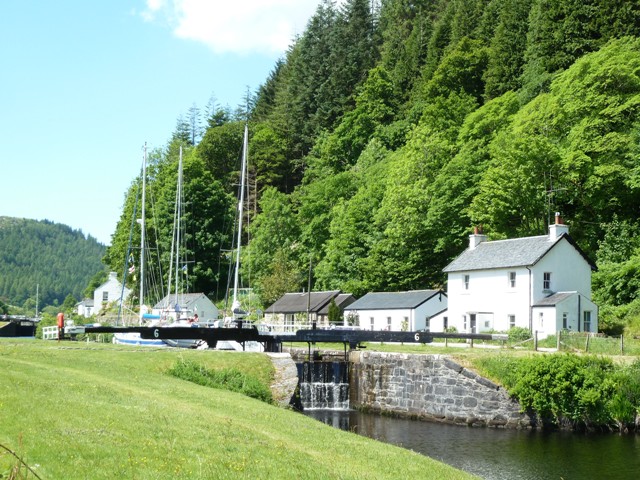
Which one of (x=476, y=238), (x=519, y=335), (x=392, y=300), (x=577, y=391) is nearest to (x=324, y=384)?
(x=519, y=335)

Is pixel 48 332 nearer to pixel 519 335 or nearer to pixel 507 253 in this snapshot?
pixel 519 335

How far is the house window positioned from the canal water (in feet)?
64.3

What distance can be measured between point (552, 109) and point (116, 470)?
187 ft

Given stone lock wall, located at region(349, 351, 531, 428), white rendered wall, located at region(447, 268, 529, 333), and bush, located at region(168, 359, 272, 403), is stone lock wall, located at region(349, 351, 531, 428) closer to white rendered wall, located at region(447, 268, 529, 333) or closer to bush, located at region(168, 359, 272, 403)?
bush, located at region(168, 359, 272, 403)

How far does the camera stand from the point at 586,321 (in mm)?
50344

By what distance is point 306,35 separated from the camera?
415 ft

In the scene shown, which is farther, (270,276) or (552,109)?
(270,276)

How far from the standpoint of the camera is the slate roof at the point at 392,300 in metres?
61.3

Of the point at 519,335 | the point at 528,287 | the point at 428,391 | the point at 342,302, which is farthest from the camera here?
the point at 342,302

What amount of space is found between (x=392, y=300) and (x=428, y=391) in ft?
90.4

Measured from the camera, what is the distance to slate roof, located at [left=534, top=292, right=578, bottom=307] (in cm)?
4934

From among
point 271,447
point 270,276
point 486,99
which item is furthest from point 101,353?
point 486,99

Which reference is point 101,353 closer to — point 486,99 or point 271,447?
point 271,447

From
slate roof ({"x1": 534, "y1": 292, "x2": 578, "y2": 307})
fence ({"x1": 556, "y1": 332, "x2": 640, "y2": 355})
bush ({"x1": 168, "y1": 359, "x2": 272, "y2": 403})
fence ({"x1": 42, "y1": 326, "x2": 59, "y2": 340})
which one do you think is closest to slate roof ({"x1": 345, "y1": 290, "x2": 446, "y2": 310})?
slate roof ({"x1": 534, "y1": 292, "x2": 578, "y2": 307})
